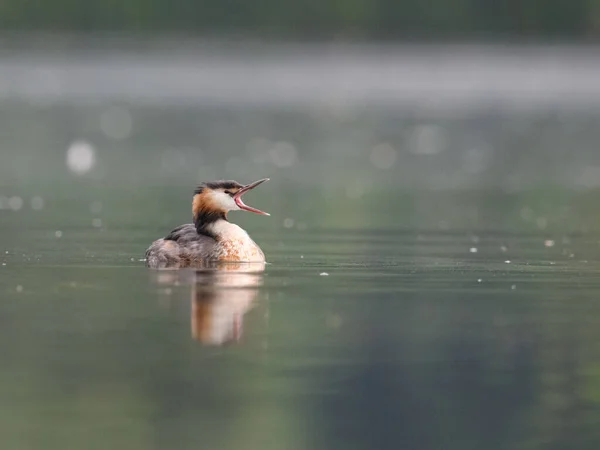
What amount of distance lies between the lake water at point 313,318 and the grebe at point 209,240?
286 millimetres

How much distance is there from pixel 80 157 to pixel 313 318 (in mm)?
17117

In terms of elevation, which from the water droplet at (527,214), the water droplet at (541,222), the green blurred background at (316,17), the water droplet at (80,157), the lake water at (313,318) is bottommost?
the lake water at (313,318)

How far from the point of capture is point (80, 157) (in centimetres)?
2670

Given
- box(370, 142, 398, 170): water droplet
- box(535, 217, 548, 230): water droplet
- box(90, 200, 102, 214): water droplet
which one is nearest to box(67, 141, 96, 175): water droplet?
box(370, 142, 398, 170): water droplet

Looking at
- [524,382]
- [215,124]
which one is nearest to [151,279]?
[524,382]

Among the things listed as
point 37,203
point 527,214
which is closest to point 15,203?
point 37,203

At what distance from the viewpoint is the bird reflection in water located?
9.45m

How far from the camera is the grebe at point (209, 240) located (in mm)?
12539

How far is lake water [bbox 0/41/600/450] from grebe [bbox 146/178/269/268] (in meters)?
0.29

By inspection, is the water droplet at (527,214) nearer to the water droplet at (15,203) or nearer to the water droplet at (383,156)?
the water droplet at (15,203)

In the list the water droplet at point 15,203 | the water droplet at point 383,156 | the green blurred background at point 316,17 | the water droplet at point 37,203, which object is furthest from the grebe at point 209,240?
the green blurred background at point 316,17

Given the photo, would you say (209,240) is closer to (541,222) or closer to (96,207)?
(541,222)

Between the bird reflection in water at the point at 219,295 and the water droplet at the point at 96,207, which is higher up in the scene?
the water droplet at the point at 96,207

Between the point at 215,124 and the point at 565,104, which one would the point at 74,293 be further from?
the point at 565,104
